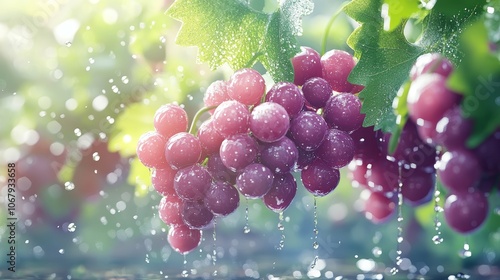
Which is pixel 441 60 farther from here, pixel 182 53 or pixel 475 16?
pixel 182 53

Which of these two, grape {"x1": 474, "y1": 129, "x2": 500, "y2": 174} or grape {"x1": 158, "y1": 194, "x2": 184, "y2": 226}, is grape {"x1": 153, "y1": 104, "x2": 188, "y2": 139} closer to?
grape {"x1": 158, "y1": 194, "x2": 184, "y2": 226}

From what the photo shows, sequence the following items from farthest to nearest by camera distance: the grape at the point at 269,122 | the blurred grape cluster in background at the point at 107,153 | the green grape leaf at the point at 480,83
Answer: the blurred grape cluster in background at the point at 107,153
the grape at the point at 269,122
the green grape leaf at the point at 480,83

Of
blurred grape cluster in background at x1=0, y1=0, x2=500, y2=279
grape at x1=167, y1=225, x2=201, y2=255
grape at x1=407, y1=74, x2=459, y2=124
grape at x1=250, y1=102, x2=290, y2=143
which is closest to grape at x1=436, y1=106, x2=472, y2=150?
grape at x1=407, y1=74, x2=459, y2=124

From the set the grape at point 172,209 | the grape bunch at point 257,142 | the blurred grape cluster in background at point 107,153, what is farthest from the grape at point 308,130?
the blurred grape cluster in background at point 107,153

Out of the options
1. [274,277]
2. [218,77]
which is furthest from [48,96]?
[274,277]

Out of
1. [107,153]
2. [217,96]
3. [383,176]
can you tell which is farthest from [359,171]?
[107,153]

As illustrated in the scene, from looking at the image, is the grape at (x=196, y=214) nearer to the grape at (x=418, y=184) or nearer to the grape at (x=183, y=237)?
the grape at (x=183, y=237)

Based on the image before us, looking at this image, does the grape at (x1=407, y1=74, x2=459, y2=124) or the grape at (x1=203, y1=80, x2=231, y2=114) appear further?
the grape at (x1=203, y1=80, x2=231, y2=114)

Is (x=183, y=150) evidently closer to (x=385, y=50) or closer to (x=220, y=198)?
(x=220, y=198)
